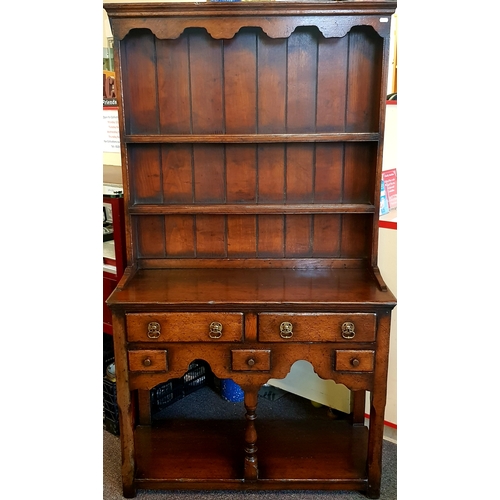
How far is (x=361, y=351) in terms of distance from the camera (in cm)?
175

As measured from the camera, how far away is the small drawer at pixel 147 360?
1.77m

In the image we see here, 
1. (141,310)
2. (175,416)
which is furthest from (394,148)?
(175,416)

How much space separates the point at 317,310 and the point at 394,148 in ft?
2.71

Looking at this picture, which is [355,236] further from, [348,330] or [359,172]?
[348,330]

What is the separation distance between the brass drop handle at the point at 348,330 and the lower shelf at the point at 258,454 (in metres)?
0.62

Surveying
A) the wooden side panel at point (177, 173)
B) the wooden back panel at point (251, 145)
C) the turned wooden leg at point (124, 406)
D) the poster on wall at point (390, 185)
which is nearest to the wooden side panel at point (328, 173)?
the wooden back panel at point (251, 145)

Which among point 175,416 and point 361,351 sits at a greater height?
point 361,351

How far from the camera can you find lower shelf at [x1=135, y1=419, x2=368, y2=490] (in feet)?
6.33

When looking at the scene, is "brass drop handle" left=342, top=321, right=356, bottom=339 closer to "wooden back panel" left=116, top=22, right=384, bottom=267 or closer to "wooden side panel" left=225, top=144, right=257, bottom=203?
"wooden back panel" left=116, top=22, right=384, bottom=267

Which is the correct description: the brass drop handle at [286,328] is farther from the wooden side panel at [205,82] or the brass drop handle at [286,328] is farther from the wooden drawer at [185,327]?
the wooden side panel at [205,82]

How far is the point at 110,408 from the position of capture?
90.4 inches
